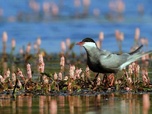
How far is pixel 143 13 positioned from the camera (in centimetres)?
3094

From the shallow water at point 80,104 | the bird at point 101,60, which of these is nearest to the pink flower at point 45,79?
the shallow water at point 80,104

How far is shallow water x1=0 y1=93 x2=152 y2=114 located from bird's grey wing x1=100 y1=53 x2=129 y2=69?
739 mm

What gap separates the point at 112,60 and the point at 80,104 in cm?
197

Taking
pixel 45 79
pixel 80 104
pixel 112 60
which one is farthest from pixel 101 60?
pixel 80 104

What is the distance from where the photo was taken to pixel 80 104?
10.3 metres

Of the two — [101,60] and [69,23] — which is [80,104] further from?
[69,23]

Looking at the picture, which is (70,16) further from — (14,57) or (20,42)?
(14,57)

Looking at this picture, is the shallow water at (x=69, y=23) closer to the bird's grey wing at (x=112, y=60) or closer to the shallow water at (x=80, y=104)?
the bird's grey wing at (x=112, y=60)

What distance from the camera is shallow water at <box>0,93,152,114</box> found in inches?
380

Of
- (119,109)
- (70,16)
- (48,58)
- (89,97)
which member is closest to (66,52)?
(48,58)

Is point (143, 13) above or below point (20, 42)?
above

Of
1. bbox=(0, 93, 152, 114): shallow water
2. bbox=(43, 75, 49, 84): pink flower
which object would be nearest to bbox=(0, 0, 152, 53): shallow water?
bbox=(43, 75, 49, 84): pink flower

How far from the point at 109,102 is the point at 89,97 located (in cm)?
67

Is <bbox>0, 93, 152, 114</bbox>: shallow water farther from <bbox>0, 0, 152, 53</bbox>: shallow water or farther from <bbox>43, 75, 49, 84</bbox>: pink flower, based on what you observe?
<bbox>0, 0, 152, 53</bbox>: shallow water
